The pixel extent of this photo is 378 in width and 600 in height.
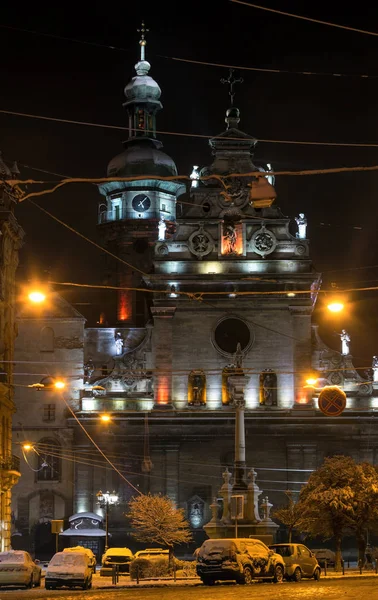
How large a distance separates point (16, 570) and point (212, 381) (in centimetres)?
3530

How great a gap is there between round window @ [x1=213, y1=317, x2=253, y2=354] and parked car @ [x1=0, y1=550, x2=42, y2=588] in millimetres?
35074

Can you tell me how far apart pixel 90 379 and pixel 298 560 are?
34665 mm

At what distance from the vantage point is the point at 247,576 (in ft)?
112

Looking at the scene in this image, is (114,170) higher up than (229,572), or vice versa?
(114,170)

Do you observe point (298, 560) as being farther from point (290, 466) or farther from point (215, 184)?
point (215, 184)

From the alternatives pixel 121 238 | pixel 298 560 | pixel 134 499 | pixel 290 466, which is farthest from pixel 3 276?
pixel 121 238

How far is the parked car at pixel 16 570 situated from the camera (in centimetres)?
3400

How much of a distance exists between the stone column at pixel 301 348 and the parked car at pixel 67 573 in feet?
115

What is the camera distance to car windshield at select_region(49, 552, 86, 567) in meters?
33.8

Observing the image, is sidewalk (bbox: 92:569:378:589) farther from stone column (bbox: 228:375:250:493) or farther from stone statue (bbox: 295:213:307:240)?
stone statue (bbox: 295:213:307:240)

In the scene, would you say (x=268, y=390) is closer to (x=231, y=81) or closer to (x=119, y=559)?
(x=231, y=81)

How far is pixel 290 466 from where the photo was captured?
6725 cm

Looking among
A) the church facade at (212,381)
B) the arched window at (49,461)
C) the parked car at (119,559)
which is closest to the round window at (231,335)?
the church facade at (212,381)

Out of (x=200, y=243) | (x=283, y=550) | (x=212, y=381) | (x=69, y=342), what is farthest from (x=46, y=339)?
(x=283, y=550)
